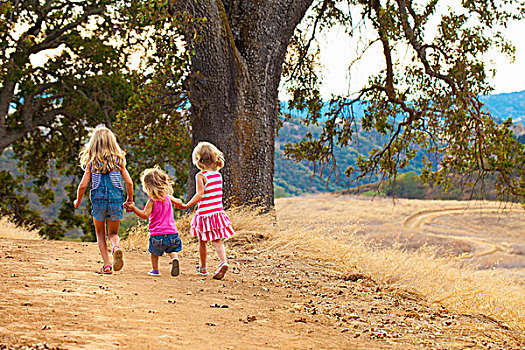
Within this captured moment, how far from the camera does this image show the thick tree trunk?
25.6 ft

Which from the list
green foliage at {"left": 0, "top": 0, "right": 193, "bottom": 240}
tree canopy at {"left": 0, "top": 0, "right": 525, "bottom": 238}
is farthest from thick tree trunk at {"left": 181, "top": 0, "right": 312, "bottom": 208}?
A: green foliage at {"left": 0, "top": 0, "right": 193, "bottom": 240}

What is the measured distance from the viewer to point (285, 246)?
661 cm

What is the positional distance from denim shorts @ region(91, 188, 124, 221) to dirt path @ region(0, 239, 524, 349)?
0.58 meters

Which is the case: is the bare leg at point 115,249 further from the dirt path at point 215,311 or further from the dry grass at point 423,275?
the dry grass at point 423,275

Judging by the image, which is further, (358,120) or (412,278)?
(358,120)

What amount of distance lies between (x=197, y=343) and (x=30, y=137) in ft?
47.0

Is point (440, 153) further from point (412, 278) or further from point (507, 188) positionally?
point (412, 278)

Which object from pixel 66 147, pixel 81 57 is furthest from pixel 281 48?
pixel 66 147

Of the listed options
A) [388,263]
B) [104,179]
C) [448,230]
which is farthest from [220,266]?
[448,230]

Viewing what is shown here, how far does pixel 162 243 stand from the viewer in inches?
196

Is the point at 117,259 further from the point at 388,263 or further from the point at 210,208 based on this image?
the point at 388,263

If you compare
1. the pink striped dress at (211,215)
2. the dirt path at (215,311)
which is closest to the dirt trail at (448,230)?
the dirt path at (215,311)

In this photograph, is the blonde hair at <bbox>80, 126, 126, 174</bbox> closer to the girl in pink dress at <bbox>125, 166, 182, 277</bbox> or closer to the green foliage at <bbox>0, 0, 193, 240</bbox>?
the girl in pink dress at <bbox>125, 166, 182, 277</bbox>

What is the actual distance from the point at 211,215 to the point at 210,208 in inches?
3.0
